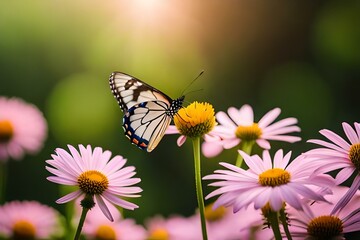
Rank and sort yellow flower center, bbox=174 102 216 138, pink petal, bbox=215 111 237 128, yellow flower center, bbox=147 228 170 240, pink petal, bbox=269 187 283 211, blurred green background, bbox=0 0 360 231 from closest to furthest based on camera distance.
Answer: pink petal, bbox=269 187 283 211
yellow flower center, bbox=174 102 216 138
pink petal, bbox=215 111 237 128
yellow flower center, bbox=147 228 170 240
blurred green background, bbox=0 0 360 231

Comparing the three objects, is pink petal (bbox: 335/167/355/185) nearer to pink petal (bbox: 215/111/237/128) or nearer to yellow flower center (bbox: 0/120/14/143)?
pink petal (bbox: 215/111/237/128)

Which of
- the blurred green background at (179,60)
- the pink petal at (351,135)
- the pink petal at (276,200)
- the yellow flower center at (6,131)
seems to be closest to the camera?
the pink petal at (276,200)

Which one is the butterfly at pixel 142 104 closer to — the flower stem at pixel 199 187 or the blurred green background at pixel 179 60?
the flower stem at pixel 199 187

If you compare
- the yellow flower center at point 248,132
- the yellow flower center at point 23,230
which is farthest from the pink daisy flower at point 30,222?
the yellow flower center at point 248,132

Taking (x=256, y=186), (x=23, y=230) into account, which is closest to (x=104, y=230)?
(x=23, y=230)

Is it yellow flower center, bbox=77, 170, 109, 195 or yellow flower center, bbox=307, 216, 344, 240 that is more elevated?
yellow flower center, bbox=77, 170, 109, 195

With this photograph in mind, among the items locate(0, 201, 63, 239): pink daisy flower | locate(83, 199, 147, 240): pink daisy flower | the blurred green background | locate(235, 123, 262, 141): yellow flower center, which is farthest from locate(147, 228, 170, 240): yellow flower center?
the blurred green background
